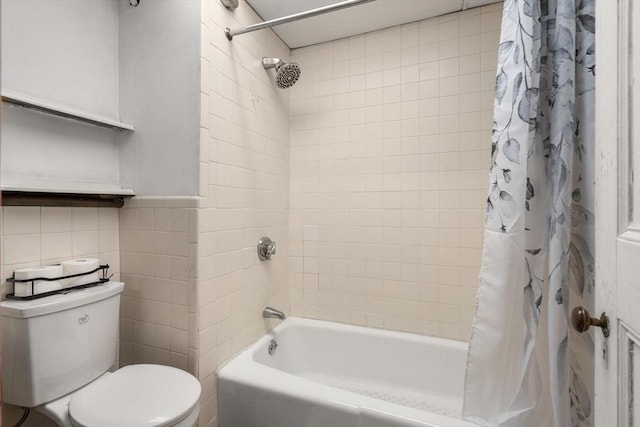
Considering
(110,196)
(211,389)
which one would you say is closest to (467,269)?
(211,389)

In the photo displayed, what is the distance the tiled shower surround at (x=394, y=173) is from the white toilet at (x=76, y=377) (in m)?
1.11

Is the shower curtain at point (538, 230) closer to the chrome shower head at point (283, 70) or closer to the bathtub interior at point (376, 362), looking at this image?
the bathtub interior at point (376, 362)

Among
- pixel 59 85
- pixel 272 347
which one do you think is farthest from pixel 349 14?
pixel 272 347

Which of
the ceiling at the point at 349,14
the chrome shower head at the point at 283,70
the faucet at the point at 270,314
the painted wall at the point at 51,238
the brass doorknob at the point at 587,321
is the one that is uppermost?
the ceiling at the point at 349,14

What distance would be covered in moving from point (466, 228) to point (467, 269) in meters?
0.23

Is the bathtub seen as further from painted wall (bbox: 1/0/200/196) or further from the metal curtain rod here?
the metal curtain rod

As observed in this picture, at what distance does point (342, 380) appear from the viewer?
1.98 metres

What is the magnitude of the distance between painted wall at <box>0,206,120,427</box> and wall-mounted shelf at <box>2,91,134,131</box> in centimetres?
38

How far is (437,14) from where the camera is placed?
1852mm

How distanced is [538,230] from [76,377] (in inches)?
66.8

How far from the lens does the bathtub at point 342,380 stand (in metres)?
1.26

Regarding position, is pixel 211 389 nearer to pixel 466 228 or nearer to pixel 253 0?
pixel 466 228

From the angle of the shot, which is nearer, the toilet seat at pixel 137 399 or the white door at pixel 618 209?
the white door at pixel 618 209

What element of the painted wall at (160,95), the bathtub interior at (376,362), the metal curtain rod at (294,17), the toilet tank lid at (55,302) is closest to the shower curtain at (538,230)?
the metal curtain rod at (294,17)
